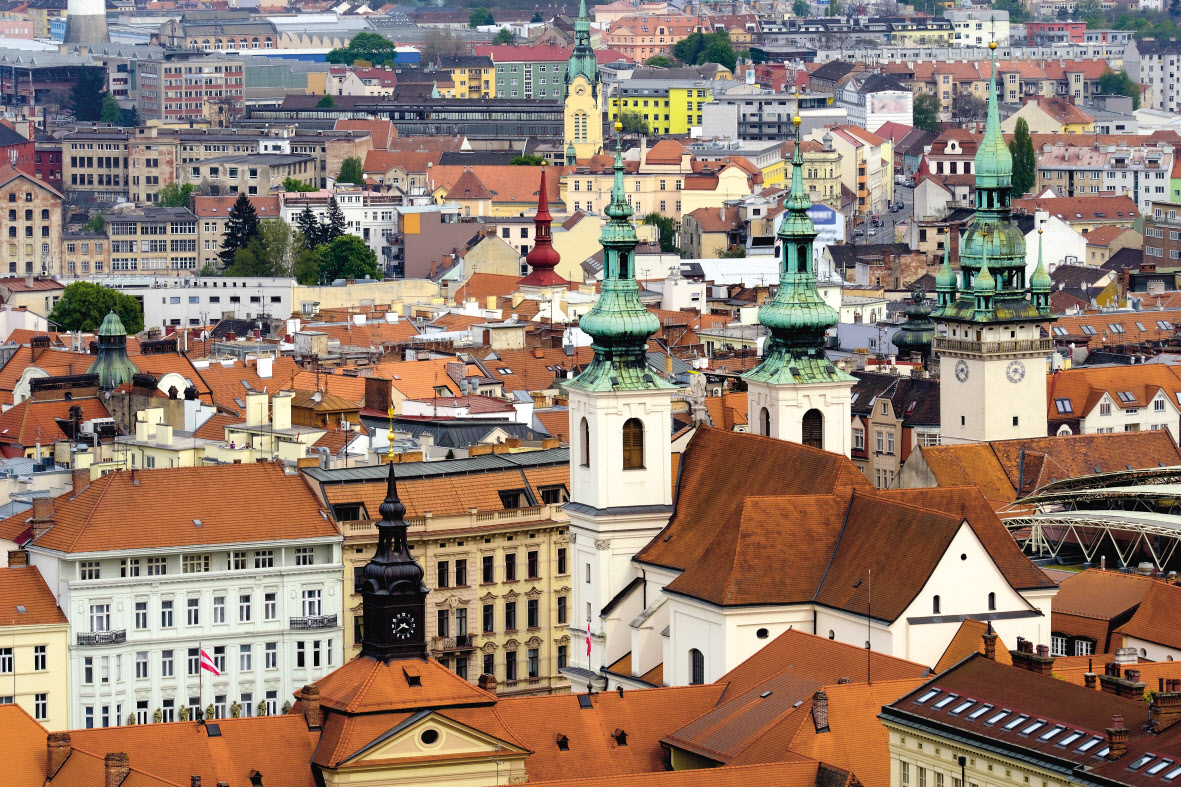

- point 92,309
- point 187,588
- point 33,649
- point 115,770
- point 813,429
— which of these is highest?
point 813,429

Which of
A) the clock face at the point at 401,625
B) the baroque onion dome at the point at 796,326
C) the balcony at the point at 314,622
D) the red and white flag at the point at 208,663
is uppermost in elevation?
the baroque onion dome at the point at 796,326

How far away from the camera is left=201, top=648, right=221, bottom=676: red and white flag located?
94.4 metres

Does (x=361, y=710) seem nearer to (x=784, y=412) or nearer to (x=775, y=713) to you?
(x=775, y=713)

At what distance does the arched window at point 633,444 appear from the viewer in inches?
3632

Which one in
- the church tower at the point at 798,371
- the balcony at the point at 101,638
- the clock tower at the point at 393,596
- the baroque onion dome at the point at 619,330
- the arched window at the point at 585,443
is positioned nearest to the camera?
the clock tower at the point at 393,596

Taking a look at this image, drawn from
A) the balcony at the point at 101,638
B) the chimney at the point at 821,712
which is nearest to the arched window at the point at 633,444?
the balcony at the point at 101,638

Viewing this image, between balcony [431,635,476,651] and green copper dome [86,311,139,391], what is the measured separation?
119ft

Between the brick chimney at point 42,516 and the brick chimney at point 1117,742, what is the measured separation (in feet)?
127

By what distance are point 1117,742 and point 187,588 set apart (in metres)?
37.0

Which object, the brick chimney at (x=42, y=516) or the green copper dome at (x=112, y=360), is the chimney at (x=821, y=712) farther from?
the green copper dome at (x=112, y=360)

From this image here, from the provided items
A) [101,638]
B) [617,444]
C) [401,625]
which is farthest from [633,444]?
[401,625]

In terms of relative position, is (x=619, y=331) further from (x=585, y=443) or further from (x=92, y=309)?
(x=92, y=309)

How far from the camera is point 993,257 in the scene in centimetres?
12000

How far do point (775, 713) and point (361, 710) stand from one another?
9689 millimetres
